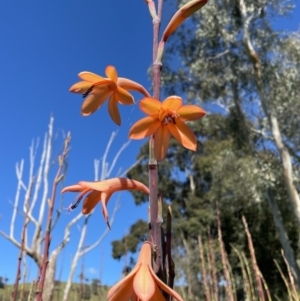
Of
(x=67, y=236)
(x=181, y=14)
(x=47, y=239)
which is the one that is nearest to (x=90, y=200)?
(x=181, y=14)

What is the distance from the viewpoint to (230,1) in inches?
421

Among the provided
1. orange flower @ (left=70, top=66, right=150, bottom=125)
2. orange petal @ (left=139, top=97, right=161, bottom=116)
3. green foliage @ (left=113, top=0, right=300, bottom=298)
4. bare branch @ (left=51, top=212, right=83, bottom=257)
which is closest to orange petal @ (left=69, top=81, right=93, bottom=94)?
orange flower @ (left=70, top=66, right=150, bottom=125)

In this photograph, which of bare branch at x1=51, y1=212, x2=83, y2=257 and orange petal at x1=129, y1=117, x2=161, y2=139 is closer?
orange petal at x1=129, y1=117, x2=161, y2=139

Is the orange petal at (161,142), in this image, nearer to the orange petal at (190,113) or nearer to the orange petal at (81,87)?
the orange petal at (190,113)

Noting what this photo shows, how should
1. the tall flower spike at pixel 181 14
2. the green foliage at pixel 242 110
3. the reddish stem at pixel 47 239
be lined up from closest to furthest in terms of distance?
the tall flower spike at pixel 181 14 → the reddish stem at pixel 47 239 → the green foliage at pixel 242 110

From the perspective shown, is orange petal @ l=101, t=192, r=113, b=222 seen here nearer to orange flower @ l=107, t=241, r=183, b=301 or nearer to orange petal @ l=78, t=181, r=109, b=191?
orange petal @ l=78, t=181, r=109, b=191

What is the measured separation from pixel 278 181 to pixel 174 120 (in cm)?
972

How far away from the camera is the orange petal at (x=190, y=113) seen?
2.31 feet

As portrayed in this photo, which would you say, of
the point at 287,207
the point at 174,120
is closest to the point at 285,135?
the point at 287,207

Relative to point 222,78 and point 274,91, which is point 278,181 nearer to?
point 274,91

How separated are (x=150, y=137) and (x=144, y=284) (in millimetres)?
275

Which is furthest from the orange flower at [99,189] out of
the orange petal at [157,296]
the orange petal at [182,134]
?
the orange petal at [157,296]

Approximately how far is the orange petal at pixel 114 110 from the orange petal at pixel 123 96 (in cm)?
2

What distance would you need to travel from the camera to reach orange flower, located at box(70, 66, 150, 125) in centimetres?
78
